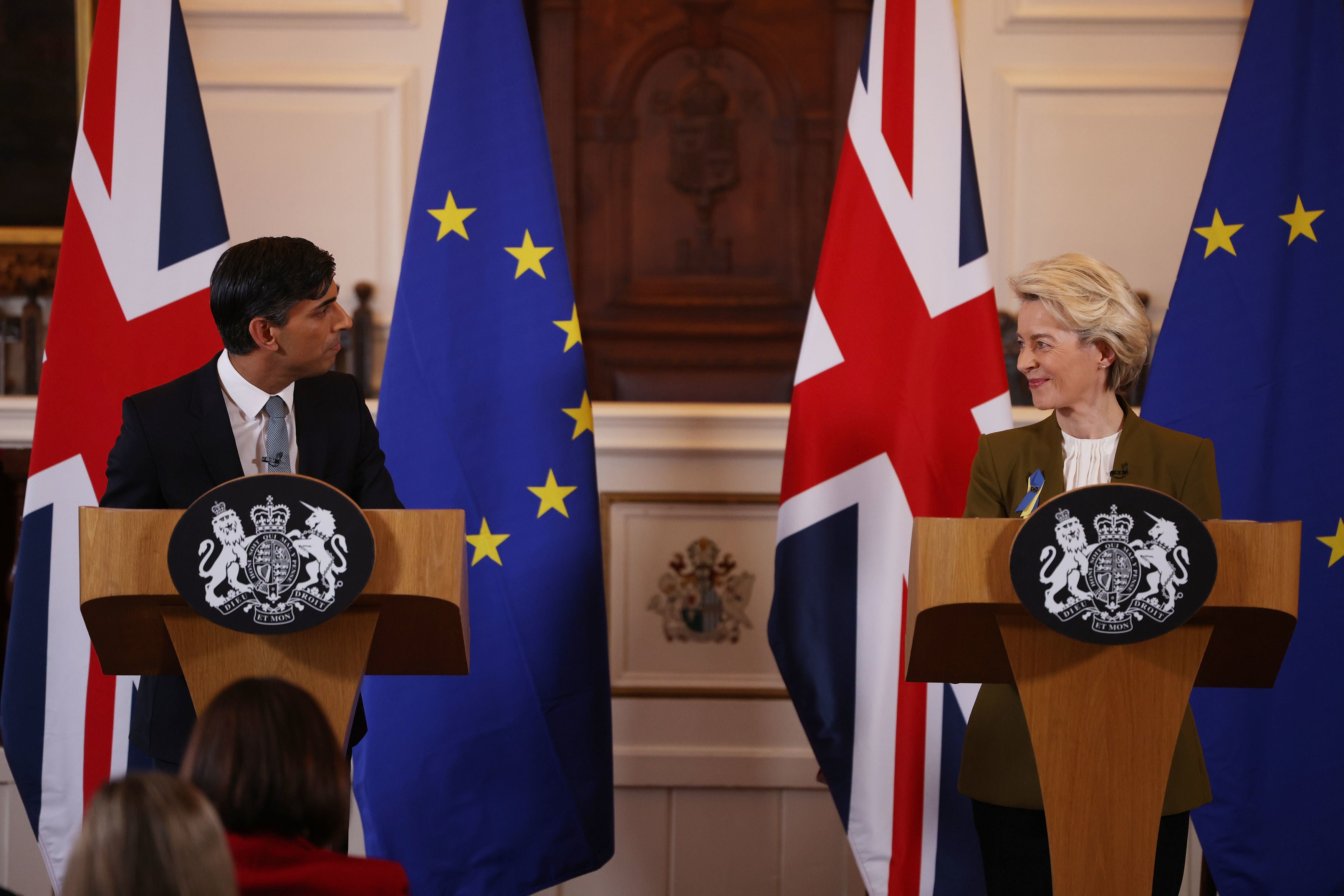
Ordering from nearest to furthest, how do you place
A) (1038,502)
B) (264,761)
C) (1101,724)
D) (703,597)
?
(264,761)
(1101,724)
(1038,502)
(703,597)

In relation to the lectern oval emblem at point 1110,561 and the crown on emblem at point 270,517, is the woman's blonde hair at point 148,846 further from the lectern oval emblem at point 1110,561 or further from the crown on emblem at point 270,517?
the lectern oval emblem at point 1110,561

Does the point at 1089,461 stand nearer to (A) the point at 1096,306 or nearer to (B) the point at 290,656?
(A) the point at 1096,306

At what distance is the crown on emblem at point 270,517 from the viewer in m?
1.22

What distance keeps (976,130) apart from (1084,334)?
6.15 ft

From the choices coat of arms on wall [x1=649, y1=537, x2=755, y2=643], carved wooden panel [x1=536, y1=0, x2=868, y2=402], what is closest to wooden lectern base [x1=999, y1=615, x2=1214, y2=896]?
coat of arms on wall [x1=649, y1=537, x2=755, y2=643]

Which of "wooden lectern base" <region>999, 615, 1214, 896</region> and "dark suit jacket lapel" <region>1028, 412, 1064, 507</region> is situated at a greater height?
"dark suit jacket lapel" <region>1028, 412, 1064, 507</region>

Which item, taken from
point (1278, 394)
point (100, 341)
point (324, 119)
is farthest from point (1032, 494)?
point (324, 119)

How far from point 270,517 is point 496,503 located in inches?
40.4

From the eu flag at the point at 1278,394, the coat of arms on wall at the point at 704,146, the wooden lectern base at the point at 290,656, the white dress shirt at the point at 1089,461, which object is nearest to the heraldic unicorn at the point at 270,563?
the wooden lectern base at the point at 290,656

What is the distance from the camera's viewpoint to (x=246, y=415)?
165 centimetres

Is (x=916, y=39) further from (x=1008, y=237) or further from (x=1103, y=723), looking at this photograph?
(x=1103, y=723)

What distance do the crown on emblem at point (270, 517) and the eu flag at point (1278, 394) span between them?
1717 millimetres

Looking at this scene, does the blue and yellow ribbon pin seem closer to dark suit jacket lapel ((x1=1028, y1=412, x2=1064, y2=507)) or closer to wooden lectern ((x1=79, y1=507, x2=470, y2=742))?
dark suit jacket lapel ((x1=1028, y1=412, x2=1064, y2=507))

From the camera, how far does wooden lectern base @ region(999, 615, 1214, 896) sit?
52.3 inches
